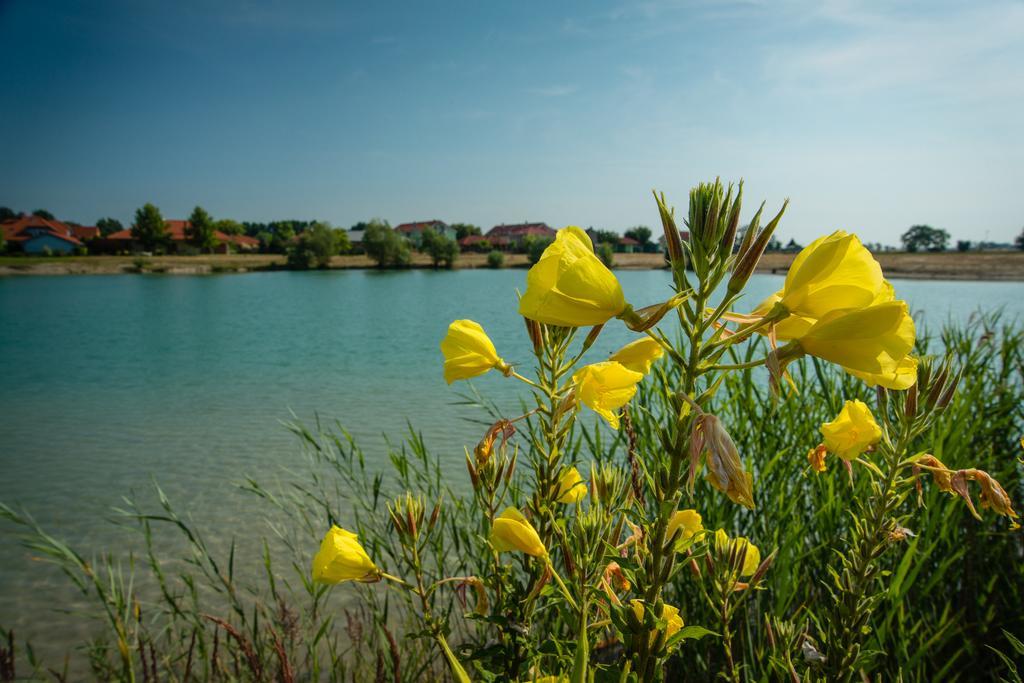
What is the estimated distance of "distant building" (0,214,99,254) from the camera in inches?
2712

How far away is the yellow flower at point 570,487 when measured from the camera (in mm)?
1059

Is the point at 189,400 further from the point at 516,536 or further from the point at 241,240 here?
the point at 241,240

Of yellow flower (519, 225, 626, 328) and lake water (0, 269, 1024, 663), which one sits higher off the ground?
yellow flower (519, 225, 626, 328)

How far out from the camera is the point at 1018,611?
182 centimetres

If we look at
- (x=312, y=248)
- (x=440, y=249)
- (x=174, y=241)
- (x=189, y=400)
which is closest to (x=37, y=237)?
(x=174, y=241)

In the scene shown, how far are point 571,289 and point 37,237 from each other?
93.6 metres

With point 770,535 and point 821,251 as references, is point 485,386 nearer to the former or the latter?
point 770,535

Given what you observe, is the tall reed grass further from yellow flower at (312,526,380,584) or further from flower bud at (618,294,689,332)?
flower bud at (618,294,689,332)

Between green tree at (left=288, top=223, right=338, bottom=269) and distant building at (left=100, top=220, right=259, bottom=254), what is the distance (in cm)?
2161

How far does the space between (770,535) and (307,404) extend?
7.75 metres

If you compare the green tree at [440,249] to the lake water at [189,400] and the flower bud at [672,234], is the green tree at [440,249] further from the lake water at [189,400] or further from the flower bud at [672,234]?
the flower bud at [672,234]

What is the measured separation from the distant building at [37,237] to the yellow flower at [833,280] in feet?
285

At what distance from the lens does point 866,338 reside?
1.93ft

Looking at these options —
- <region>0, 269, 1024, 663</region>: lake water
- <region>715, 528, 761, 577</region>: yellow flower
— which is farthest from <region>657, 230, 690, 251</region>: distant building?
<region>0, 269, 1024, 663</region>: lake water
